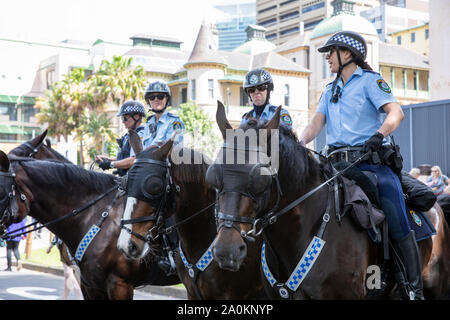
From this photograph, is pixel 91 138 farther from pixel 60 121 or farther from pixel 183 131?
pixel 183 131

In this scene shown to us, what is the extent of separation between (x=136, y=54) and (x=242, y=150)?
6323 cm

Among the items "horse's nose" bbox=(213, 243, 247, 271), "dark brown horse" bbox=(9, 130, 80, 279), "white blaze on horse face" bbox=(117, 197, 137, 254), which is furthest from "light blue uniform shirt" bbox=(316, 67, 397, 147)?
"dark brown horse" bbox=(9, 130, 80, 279)

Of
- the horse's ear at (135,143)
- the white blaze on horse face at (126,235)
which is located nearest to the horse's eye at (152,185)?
the white blaze on horse face at (126,235)

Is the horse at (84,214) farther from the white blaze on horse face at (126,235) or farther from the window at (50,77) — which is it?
the window at (50,77)

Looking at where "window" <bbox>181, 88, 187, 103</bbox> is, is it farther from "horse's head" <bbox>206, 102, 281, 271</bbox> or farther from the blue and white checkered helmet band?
"horse's head" <bbox>206, 102, 281, 271</bbox>

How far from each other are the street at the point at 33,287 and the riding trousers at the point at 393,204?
724 centimetres

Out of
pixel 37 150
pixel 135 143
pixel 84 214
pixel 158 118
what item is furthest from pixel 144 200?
pixel 37 150

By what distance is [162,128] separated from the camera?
6.40m

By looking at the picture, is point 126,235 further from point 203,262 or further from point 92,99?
point 92,99

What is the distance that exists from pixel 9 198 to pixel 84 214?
0.82 m

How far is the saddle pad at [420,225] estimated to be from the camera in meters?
4.57

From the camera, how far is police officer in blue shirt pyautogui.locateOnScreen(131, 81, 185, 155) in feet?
20.7

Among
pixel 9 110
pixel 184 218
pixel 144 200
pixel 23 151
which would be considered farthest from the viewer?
pixel 9 110

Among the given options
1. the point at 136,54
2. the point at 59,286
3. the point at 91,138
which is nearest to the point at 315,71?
the point at 136,54
